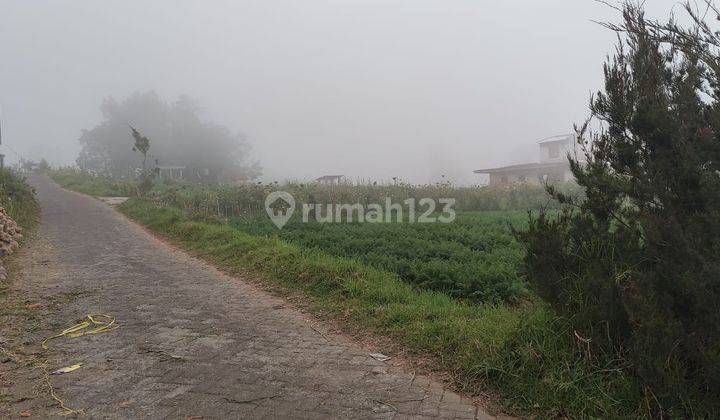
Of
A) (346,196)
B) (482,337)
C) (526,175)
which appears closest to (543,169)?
(526,175)

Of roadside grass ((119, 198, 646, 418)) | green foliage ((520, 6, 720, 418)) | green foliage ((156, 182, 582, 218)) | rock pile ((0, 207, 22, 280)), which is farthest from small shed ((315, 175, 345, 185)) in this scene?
green foliage ((520, 6, 720, 418))

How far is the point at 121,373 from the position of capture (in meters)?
3.36

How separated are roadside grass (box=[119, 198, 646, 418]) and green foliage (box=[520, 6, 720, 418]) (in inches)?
6.0

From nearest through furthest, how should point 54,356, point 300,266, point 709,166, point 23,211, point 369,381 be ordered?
point 709,166 < point 369,381 < point 54,356 < point 300,266 < point 23,211

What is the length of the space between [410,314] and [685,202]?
2340 millimetres

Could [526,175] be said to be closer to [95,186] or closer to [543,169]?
[543,169]

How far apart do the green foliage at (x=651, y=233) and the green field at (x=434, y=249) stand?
2.03 feet

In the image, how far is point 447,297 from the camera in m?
4.91

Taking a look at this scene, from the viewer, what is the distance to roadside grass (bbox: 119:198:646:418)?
108 inches

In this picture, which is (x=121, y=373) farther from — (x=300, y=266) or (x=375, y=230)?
(x=375, y=230)

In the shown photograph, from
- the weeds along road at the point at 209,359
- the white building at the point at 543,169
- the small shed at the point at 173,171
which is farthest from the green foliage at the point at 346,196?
the small shed at the point at 173,171

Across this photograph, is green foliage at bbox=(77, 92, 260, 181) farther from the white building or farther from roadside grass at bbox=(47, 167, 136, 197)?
the white building

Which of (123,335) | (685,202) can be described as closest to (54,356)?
(123,335)

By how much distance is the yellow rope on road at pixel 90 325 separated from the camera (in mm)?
4242
